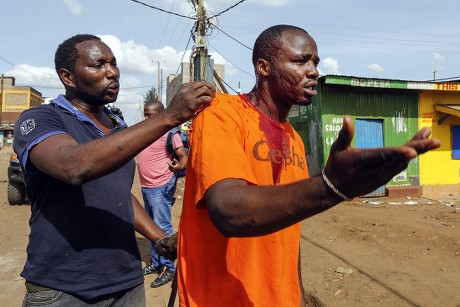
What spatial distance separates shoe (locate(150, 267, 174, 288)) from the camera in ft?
16.4

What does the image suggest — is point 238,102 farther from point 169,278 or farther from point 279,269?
point 169,278

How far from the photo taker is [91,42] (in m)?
2.07

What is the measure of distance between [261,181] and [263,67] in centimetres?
54

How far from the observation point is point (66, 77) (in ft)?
6.77

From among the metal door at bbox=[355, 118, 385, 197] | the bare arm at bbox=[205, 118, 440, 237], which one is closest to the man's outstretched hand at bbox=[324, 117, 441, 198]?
the bare arm at bbox=[205, 118, 440, 237]

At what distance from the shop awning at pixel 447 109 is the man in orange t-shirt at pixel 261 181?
12.1 metres

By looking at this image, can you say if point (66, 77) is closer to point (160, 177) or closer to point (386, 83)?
point (160, 177)

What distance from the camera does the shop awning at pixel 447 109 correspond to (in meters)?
12.2

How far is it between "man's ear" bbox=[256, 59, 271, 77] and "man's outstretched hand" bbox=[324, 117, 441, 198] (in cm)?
83

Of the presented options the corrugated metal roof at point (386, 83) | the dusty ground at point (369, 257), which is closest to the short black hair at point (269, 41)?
the dusty ground at point (369, 257)

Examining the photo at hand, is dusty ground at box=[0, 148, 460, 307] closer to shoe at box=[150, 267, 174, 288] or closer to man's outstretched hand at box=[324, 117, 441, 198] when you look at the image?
shoe at box=[150, 267, 174, 288]

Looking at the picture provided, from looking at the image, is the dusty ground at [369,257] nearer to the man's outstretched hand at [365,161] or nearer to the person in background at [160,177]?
the person in background at [160,177]

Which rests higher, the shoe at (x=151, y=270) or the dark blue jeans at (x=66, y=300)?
the dark blue jeans at (x=66, y=300)

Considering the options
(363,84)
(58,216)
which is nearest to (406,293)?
(58,216)
